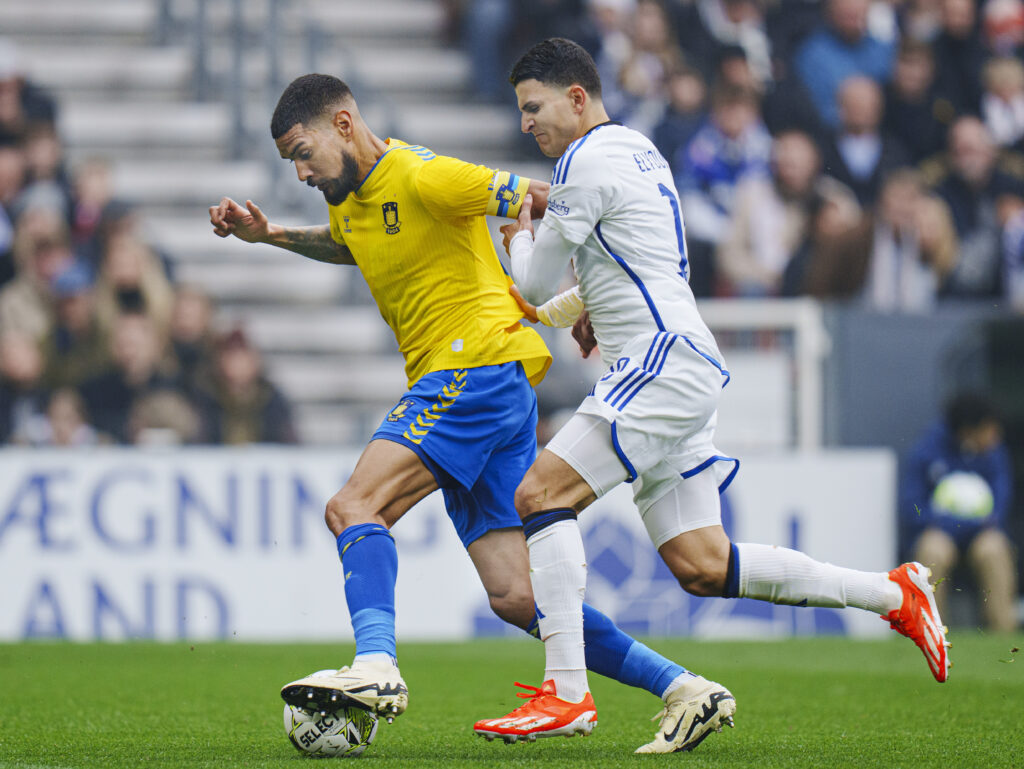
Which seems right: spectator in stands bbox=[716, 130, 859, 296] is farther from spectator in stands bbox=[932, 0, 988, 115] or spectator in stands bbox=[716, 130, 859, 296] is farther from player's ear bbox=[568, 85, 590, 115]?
player's ear bbox=[568, 85, 590, 115]

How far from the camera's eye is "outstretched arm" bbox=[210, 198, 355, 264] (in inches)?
214

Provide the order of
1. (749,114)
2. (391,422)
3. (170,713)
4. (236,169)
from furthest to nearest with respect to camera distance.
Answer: (236,169) → (749,114) → (170,713) → (391,422)

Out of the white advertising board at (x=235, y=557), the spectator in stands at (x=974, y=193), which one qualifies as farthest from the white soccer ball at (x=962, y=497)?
the spectator in stands at (x=974, y=193)

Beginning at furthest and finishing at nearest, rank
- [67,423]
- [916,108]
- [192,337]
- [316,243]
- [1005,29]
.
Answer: [1005,29] < [916,108] < [192,337] < [67,423] < [316,243]

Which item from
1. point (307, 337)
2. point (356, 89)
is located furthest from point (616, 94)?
point (307, 337)

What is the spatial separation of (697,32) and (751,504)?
18.4ft

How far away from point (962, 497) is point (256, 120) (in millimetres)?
7287

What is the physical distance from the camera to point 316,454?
1045 centimetres

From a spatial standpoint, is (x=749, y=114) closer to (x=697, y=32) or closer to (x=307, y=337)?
(x=697, y=32)

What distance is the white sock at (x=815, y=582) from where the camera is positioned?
4.94 m

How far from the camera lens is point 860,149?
44.6ft

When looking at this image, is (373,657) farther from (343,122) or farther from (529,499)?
(343,122)

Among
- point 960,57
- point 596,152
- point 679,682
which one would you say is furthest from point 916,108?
point 679,682

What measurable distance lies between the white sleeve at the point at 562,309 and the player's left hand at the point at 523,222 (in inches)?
9.1
